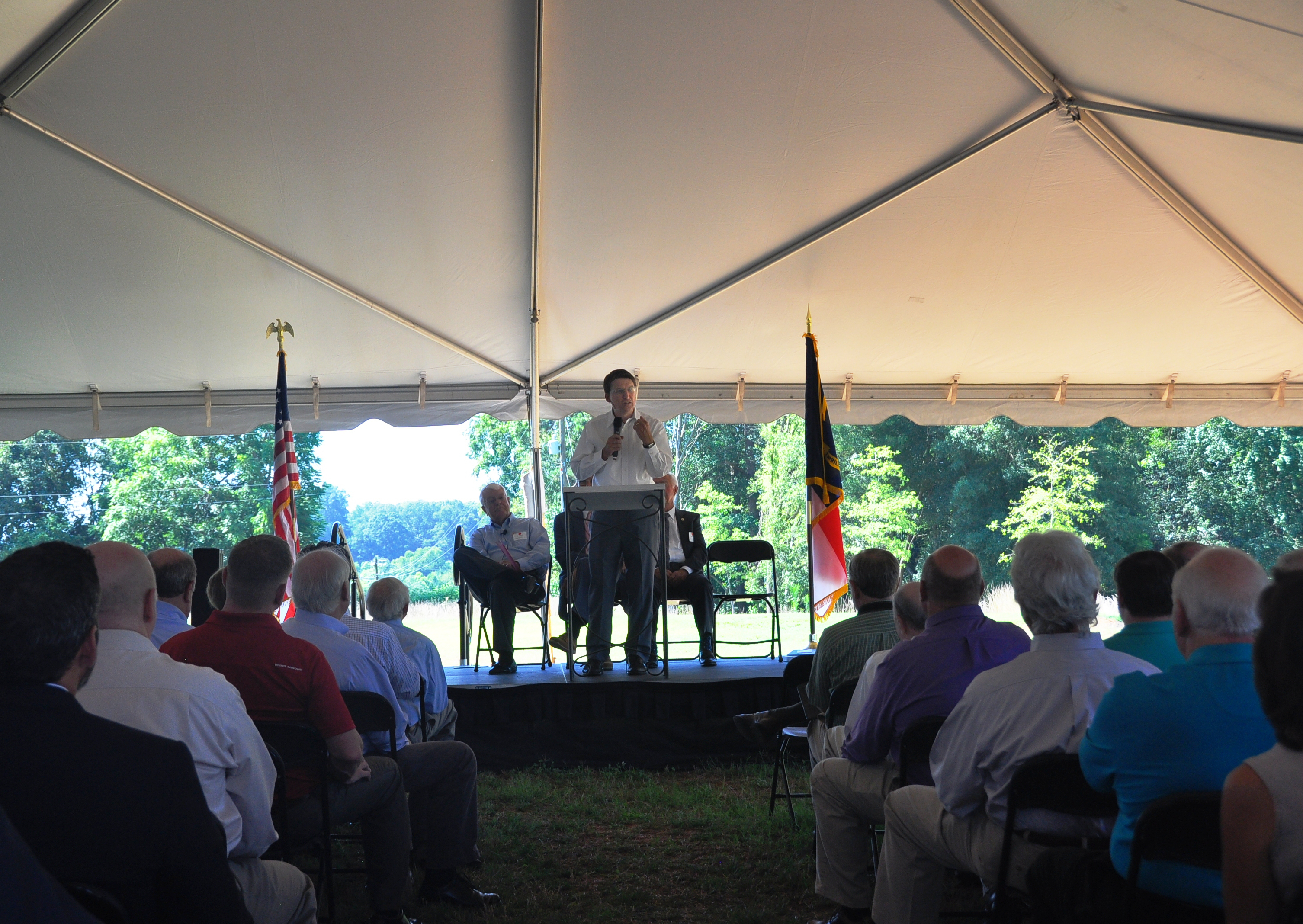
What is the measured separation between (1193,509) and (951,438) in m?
6.38

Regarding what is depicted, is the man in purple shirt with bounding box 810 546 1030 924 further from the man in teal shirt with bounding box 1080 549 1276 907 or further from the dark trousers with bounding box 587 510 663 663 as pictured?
the dark trousers with bounding box 587 510 663 663

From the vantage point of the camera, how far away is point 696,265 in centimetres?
684

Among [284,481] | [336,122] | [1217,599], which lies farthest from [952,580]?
[284,481]

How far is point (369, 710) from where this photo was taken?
3.21 m

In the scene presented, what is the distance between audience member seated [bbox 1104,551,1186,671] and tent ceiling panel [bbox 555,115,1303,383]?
12.4 feet

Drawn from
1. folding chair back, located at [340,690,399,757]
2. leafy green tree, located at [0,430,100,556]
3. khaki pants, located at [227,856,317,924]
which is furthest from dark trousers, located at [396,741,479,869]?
leafy green tree, located at [0,430,100,556]

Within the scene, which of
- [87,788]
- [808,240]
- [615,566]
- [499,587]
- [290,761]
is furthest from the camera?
[499,587]

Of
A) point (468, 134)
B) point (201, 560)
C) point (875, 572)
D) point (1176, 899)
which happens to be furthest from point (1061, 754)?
point (201, 560)

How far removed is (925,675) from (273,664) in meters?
1.96

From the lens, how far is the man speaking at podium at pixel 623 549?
19.8ft

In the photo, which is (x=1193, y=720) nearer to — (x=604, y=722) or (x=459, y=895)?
(x=459, y=895)

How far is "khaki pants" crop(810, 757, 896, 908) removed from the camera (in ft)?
10.0

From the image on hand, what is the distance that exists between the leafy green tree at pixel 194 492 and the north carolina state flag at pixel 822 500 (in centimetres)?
2447

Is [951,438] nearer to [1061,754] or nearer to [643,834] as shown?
[643,834]
